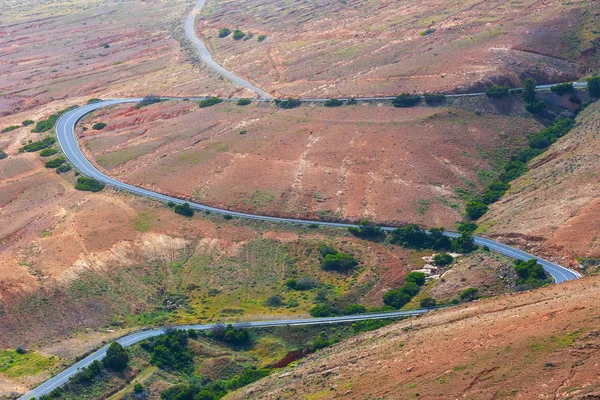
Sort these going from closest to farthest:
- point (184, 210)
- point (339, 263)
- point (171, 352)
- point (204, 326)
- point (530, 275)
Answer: point (171, 352) < point (530, 275) < point (204, 326) < point (339, 263) < point (184, 210)

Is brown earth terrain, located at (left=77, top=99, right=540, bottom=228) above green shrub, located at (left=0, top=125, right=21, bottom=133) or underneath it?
underneath

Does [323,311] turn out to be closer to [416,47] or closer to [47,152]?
[47,152]

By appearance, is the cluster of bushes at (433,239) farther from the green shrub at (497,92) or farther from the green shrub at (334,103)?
the green shrub at (334,103)

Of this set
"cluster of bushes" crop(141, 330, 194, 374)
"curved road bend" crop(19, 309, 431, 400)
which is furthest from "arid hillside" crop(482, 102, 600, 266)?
"cluster of bushes" crop(141, 330, 194, 374)

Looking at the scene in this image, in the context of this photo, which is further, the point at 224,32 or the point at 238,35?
the point at 224,32

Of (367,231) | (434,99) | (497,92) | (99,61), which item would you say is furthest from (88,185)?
(99,61)

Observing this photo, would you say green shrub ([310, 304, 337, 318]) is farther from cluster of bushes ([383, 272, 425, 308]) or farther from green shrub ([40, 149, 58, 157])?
green shrub ([40, 149, 58, 157])

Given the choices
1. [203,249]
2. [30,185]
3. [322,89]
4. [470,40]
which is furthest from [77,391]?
[470,40]
